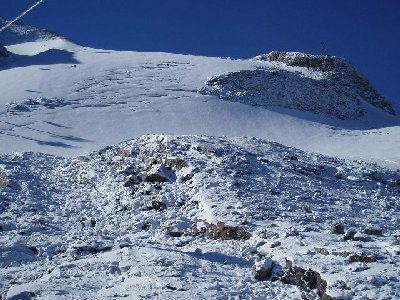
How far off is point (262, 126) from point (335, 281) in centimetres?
2337

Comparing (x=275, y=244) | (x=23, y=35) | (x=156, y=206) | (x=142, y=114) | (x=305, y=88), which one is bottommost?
(x=156, y=206)

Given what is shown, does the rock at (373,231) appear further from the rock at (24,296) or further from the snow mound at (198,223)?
the rock at (24,296)

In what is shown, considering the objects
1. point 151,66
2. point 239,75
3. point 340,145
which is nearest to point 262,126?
point 340,145

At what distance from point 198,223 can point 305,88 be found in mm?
28690

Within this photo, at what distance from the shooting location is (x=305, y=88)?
126ft

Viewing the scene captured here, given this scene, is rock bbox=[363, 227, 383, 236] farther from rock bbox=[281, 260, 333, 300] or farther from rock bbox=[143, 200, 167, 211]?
rock bbox=[143, 200, 167, 211]

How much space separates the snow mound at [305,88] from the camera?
36062 mm

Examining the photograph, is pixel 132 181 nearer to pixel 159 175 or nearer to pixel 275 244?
pixel 159 175

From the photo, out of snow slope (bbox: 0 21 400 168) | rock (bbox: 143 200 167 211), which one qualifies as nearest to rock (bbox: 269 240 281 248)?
rock (bbox: 143 200 167 211)

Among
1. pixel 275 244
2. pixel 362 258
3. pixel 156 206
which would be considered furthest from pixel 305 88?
pixel 362 258

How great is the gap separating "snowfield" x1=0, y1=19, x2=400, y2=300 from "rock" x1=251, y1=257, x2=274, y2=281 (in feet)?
0.11

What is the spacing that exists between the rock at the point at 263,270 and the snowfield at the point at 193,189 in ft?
0.11

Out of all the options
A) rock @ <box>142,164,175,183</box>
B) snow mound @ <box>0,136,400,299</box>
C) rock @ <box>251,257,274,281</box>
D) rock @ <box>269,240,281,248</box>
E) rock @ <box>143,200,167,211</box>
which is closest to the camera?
snow mound @ <box>0,136,400,299</box>

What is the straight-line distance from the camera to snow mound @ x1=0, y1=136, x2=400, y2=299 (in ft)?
27.4
